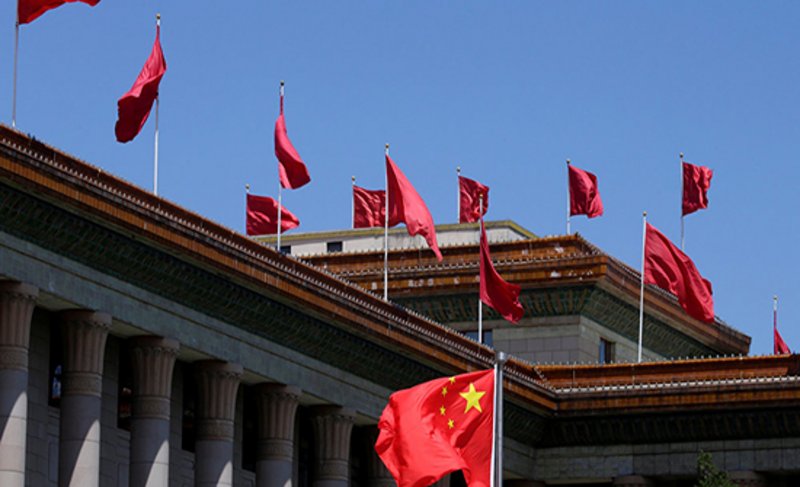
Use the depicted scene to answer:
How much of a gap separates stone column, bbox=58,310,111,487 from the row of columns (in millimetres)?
26

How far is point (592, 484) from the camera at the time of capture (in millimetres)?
85812

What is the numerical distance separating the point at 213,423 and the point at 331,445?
725 centimetres

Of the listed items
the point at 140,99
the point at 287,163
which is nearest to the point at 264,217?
the point at 287,163

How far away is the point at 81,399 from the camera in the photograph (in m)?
60.4

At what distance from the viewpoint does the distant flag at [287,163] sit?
73756 mm

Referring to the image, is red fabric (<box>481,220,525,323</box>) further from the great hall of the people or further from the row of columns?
the row of columns

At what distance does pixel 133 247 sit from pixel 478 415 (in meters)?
16.0

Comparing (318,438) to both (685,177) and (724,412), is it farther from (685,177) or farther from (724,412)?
(685,177)

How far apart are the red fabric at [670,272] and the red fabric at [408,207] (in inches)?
470

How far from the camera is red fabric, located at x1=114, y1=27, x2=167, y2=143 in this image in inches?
2537

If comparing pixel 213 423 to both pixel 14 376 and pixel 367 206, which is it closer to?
pixel 14 376

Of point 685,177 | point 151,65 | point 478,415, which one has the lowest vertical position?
point 478,415

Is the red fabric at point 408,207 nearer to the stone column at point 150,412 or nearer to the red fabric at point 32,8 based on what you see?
the stone column at point 150,412

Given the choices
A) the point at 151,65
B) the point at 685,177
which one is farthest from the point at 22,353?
the point at 685,177
